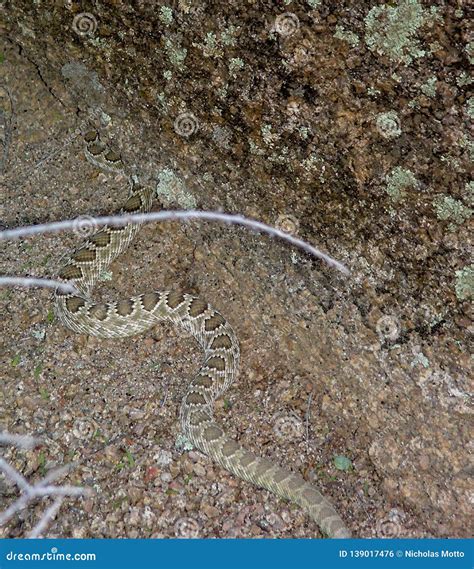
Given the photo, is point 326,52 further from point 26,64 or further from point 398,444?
point 26,64

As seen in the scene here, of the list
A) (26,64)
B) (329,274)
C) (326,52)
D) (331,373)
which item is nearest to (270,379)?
(331,373)

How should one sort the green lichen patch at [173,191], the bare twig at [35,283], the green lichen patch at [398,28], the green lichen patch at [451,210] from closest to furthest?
the green lichen patch at [398,28] → the green lichen patch at [451,210] → the green lichen patch at [173,191] → the bare twig at [35,283]

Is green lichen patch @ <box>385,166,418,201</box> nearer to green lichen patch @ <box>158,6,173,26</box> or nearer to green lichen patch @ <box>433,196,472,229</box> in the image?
green lichen patch @ <box>433,196,472,229</box>

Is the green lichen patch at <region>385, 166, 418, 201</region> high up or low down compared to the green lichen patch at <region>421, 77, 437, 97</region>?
down

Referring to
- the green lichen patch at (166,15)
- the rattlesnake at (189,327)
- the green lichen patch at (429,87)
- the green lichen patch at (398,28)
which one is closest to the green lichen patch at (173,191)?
the rattlesnake at (189,327)

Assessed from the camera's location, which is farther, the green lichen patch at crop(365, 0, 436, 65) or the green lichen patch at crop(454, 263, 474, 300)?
the green lichen patch at crop(454, 263, 474, 300)

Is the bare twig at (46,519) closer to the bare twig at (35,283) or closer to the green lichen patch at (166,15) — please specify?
the bare twig at (35,283)

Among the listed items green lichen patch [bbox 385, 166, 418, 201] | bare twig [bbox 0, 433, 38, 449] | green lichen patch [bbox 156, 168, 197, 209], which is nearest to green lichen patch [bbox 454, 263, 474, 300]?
green lichen patch [bbox 385, 166, 418, 201]
